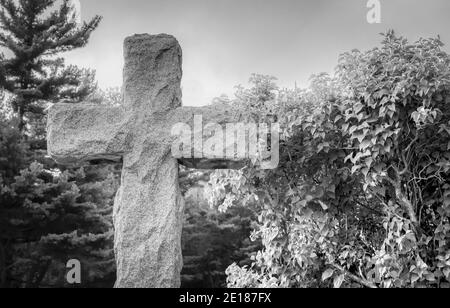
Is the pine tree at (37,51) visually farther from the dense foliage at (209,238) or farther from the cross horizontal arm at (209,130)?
the cross horizontal arm at (209,130)

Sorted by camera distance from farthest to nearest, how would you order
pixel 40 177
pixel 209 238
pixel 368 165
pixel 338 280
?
pixel 209 238 < pixel 40 177 < pixel 338 280 < pixel 368 165

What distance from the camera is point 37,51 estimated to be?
40.9 feet

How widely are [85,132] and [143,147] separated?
47 cm

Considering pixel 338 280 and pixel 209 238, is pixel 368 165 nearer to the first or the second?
pixel 338 280

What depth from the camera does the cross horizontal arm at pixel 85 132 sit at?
3.54 meters

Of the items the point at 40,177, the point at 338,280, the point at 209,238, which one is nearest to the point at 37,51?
the point at 40,177

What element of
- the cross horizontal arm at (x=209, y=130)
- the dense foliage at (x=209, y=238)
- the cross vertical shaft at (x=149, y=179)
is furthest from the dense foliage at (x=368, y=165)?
the dense foliage at (x=209, y=238)

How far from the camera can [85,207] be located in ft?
40.8

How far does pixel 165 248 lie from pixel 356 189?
65.9 inches

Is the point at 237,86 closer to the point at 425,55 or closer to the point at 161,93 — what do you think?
the point at 161,93

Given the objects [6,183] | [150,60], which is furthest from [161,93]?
[6,183]

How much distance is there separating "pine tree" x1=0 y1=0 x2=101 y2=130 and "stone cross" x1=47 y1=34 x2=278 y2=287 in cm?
913

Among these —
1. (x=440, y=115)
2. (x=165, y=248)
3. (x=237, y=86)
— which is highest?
(x=237, y=86)

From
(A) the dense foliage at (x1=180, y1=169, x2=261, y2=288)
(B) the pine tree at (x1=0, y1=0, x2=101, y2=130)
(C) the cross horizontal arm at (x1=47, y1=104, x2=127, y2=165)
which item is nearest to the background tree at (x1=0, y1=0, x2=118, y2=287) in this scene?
(B) the pine tree at (x1=0, y1=0, x2=101, y2=130)
